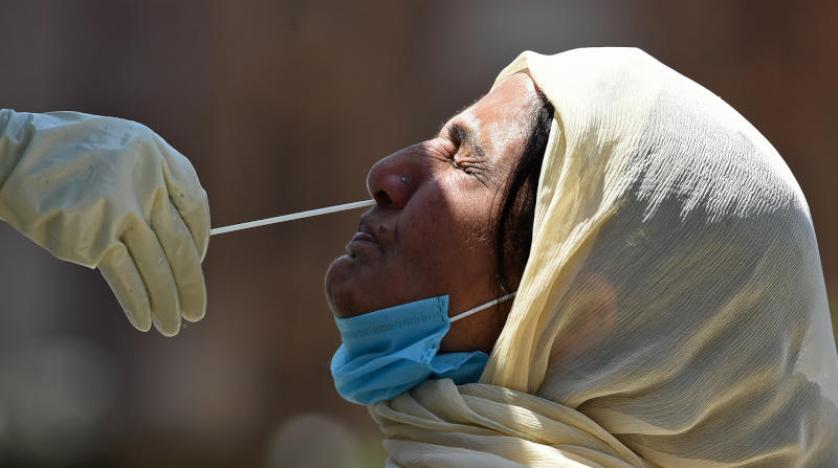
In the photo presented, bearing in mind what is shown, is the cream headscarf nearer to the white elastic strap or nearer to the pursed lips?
the white elastic strap

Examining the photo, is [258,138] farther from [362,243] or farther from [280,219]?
[362,243]

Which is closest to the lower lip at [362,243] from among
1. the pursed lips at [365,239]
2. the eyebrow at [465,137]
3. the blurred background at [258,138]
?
the pursed lips at [365,239]

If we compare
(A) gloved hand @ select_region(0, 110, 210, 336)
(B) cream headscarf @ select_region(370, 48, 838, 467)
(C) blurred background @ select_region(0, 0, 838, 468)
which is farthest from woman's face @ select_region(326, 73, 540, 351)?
(C) blurred background @ select_region(0, 0, 838, 468)

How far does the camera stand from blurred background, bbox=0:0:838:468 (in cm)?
526

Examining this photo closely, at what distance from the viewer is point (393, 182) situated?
2.39 meters

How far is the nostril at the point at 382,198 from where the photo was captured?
2410mm

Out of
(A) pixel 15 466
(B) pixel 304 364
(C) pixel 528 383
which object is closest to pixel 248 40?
(B) pixel 304 364

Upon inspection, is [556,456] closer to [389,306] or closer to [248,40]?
[389,306]

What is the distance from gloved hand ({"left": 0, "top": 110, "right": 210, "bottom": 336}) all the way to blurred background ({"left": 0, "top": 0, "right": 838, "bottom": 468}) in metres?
3.08

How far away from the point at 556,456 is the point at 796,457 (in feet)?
1.70

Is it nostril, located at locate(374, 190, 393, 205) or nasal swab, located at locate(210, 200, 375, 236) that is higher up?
nostril, located at locate(374, 190, 393, 205)

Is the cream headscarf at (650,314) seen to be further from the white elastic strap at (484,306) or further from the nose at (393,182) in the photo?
the nose at (393,182)

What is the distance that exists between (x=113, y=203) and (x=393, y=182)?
23.7 inches

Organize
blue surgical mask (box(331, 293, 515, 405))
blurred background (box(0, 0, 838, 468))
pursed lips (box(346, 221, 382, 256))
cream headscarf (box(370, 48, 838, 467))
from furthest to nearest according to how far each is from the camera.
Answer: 1. blurred background (box(0, 0, 838, 468))
2. pursed lips (box(346, 221, 382, 256))
3. blue surgical mask (box(331, 293, 515, 405))
4. cream headscarf (box(370, 48, 838, 467))
